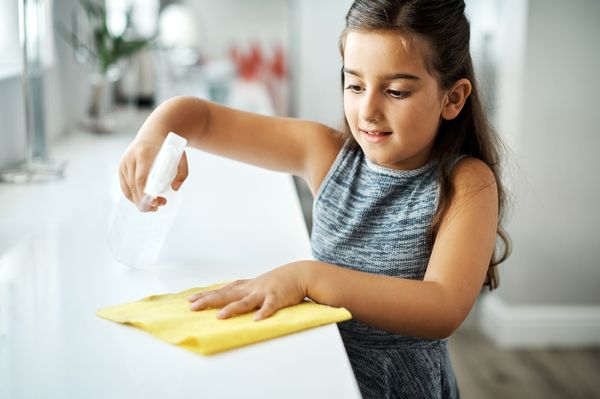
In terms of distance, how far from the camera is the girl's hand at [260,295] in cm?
73

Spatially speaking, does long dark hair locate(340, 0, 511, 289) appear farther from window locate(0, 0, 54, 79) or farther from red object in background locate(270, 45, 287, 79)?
red object in background locate(270, 45, 287, 79)

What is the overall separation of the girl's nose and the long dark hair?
91mm

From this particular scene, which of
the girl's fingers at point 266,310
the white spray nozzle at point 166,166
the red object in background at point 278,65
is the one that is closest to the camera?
the girl's fingers at point 266,310

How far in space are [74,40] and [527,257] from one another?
1.60 metres

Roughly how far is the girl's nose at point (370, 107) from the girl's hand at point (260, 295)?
23cm

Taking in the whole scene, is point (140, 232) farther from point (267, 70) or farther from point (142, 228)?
point (267, 70)

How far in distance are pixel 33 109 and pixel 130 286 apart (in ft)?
2.94

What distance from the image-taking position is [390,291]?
2.62 ft

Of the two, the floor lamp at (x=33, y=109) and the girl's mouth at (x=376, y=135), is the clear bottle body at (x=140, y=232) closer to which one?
the girl's mouth at (x=376, y=135)

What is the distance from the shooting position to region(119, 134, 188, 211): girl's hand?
2.93 feet

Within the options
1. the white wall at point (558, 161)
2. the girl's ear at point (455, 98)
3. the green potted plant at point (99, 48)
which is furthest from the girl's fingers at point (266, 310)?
the white wall at point (558, 161)

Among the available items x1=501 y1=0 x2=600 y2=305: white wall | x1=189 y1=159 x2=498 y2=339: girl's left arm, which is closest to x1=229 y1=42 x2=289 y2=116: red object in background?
x1=501 y1=0 x2=600 y2=305: white wall

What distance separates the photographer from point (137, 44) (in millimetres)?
2262

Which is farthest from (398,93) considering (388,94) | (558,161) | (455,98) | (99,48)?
(558,161)
